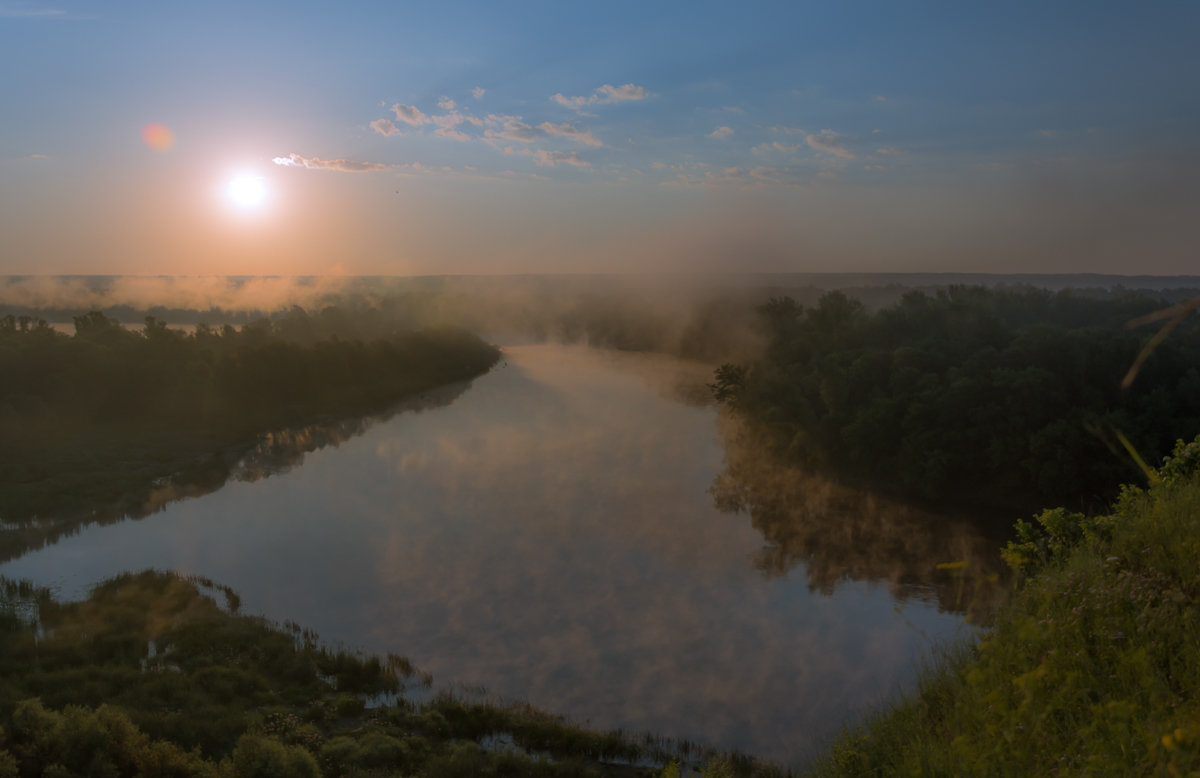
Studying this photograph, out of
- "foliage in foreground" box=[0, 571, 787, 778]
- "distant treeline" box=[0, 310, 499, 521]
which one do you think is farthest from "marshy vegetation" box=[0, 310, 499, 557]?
"foliage in foreground" box=[0, 571, 787, 778]

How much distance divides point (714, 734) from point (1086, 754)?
37.1ft

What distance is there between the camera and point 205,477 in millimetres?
36594

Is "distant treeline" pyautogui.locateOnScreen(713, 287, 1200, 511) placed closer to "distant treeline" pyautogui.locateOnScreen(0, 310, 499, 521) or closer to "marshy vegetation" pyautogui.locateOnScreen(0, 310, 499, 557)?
"marshy vegetation" pyautogui.locateOnScreen(0, 310, 499, 557)

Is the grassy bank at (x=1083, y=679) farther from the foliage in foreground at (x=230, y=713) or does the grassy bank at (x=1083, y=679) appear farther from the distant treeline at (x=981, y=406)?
the distant treeline at (x=981, y=406)

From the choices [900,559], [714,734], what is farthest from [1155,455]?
[714,734]

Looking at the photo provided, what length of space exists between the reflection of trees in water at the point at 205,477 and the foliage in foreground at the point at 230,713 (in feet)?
27.6

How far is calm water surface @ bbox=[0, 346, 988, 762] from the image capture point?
17203 mm

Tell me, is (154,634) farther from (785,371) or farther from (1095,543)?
(785,371)

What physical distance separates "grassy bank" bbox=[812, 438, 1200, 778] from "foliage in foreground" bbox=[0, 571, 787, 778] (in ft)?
25.3

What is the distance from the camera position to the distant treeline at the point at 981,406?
29031 mm

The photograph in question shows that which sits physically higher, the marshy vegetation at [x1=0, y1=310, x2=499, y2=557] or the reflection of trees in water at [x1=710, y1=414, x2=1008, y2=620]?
the marshy vegetation at [x1=0, y1=310, x2=499, y2=557]

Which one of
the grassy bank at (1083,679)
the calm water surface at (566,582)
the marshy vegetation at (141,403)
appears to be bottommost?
the calm water surface at (566,582)

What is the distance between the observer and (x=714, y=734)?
15.4m

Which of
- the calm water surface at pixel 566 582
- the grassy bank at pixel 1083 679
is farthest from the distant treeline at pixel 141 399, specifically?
the grassy bank at pixel 1083 679
